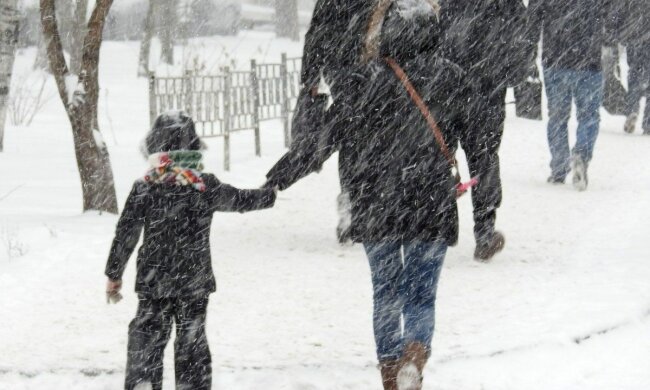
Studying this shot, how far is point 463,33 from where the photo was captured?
7.53 metres

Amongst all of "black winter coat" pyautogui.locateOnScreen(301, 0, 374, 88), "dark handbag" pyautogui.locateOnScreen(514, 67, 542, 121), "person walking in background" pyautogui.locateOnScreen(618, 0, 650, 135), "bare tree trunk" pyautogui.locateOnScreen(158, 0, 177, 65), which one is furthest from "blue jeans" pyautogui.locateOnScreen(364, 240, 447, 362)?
"bare tree trunk" pyautogui.locateOnScreen(158, 0, 177, 65)

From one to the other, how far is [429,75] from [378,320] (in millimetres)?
1044

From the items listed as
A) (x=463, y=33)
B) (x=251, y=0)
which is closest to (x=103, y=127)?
(x=463, y=33)

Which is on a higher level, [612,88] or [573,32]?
[573,32]

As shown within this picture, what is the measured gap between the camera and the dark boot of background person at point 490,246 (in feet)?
24.6

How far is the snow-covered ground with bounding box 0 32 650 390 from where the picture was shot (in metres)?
5.21

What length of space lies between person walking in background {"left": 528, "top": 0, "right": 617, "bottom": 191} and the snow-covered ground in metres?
0.52

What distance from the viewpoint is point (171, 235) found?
4.48 m

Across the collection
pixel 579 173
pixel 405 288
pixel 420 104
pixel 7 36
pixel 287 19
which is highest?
pixel 420 104

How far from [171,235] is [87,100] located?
5.23 metres

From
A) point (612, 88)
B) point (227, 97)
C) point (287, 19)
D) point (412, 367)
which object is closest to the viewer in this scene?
point (412, 367)

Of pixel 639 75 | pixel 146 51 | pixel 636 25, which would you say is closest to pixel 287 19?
pixel 146 51

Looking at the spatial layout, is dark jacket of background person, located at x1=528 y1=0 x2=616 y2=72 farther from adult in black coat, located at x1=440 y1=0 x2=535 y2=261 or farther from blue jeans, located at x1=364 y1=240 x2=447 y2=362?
blue jeans, located at x1=364 y1=240 x2=447 y2=362

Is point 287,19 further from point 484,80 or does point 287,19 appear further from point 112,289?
point 112,289
